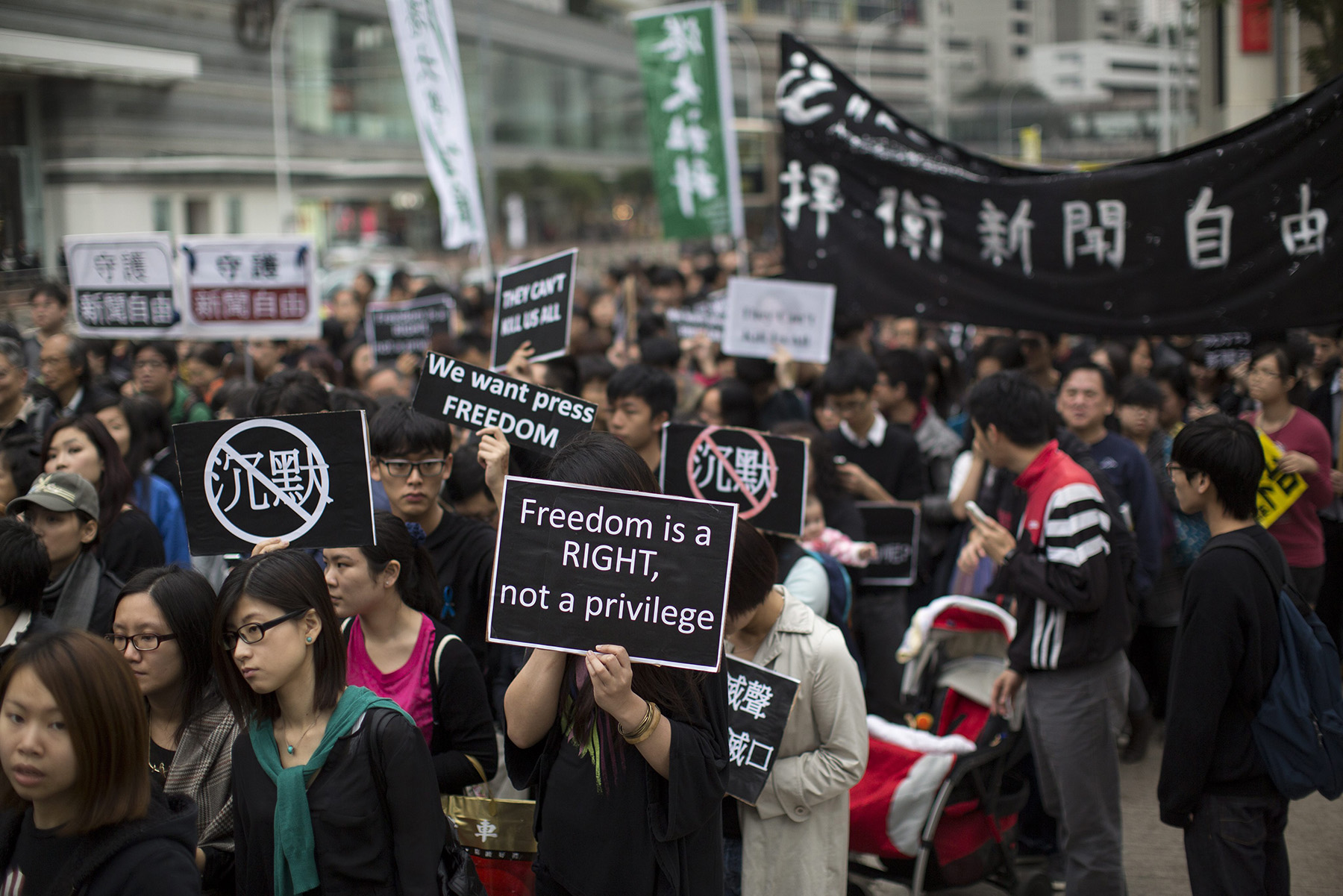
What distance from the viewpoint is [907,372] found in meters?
6.96

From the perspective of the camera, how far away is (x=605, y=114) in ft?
230

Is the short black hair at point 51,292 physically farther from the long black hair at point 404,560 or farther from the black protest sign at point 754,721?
the black protest sign at point 754,721

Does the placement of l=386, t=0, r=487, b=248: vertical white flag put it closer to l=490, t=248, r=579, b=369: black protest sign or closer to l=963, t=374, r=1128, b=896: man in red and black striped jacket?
l=490, t=248, r=579, b=369: black protest sign

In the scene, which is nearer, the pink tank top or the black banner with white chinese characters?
the pink tank top

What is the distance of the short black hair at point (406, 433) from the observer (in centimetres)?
411

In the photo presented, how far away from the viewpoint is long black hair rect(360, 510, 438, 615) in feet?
11.0

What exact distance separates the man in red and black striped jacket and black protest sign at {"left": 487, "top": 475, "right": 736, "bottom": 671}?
1.97 meters

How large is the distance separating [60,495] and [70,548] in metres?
0.20

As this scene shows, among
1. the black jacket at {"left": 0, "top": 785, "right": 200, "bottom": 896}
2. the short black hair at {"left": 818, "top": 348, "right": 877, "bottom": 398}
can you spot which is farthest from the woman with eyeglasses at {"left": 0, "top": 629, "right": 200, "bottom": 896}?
the short black hair at {"left": 818, "top": 348, "right": 877, "bottom": 398}

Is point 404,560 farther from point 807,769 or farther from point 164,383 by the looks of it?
point 164,383

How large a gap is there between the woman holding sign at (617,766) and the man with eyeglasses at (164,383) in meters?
5.13

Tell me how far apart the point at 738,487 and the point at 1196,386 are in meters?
4.88

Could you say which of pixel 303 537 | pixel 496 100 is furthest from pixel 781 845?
pixel 496 100

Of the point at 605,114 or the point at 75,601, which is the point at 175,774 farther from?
the point at 605,114
